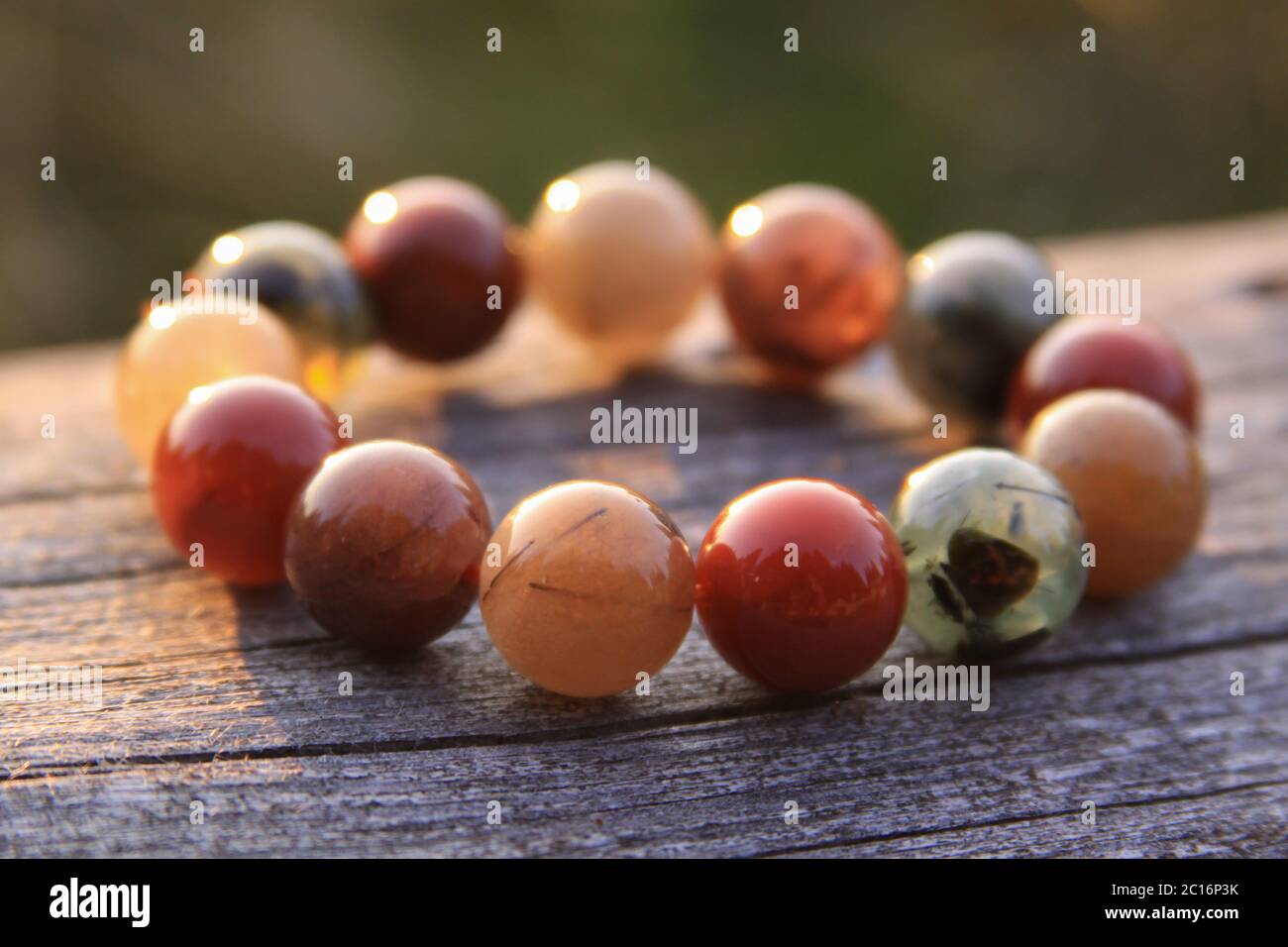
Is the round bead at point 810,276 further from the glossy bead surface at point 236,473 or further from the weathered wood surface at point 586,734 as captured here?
the glossy bead surface at point 236,473

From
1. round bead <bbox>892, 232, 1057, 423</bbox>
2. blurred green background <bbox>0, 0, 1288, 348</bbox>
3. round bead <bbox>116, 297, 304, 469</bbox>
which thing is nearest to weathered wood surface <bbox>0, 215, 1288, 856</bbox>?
round bead <bbox>116, 297, 304, 469</bbox>

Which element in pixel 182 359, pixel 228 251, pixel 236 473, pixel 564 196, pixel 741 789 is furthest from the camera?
pixel 564 196

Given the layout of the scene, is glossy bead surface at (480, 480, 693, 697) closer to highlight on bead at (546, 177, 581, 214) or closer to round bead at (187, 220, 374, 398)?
round bead at (187, 220, 374, 398)

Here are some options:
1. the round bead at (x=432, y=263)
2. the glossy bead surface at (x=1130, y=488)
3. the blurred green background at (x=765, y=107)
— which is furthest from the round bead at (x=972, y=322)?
the blurred green background at (x=765, y=107)

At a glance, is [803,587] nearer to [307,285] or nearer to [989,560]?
[989,560]

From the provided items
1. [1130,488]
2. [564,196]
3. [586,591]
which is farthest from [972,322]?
[586,591]
